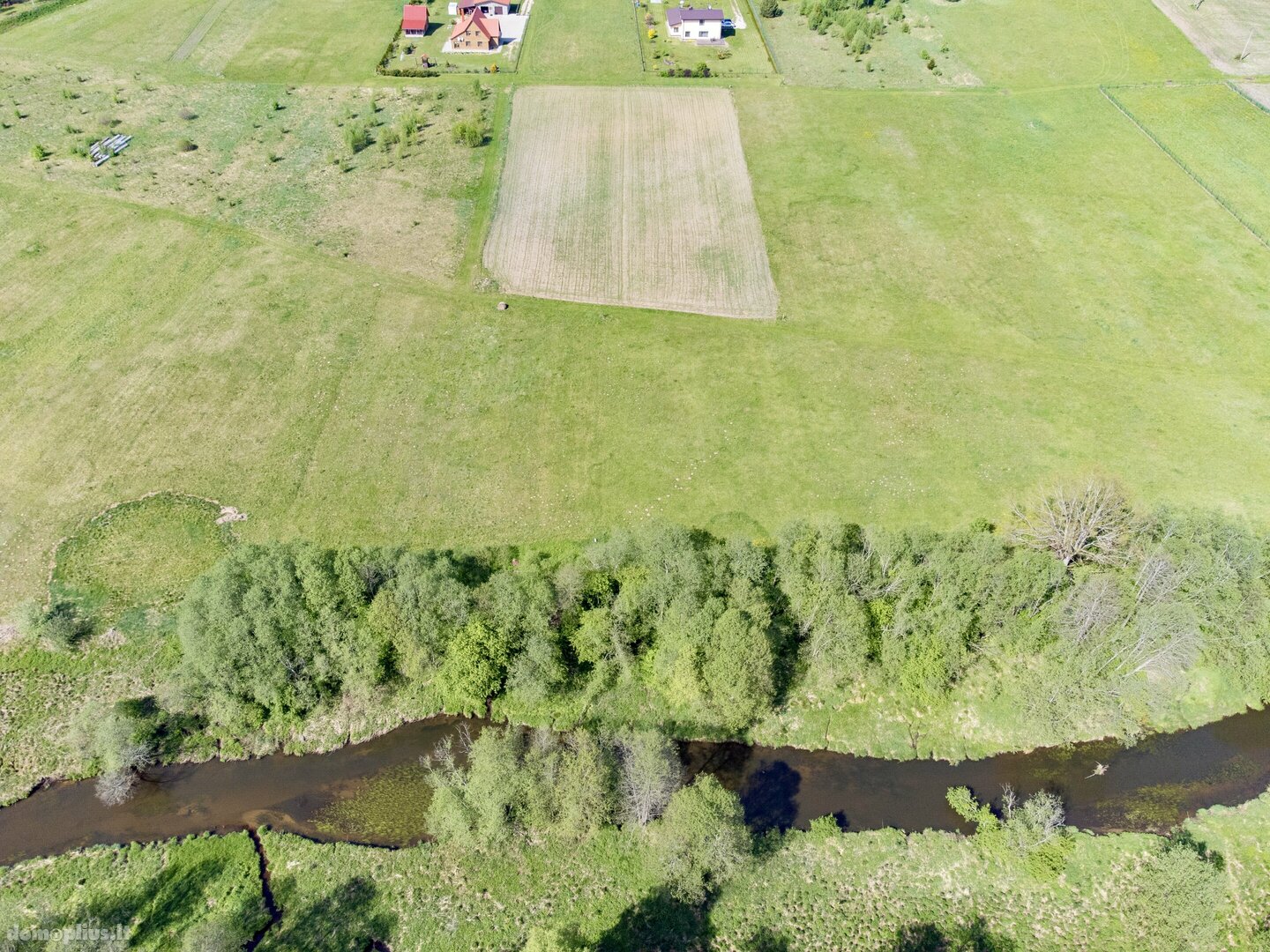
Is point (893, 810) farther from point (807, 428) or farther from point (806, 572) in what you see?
point (807, 428)

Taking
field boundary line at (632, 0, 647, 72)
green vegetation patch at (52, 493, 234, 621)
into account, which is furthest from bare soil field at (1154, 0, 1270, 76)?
green vegetation patch at (52, 493, 234, 621)

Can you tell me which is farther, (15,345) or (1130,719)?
(15,345)

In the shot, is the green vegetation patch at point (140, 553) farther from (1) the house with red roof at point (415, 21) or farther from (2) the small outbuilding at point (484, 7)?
(2) the small outbuilding at point (484, 7)

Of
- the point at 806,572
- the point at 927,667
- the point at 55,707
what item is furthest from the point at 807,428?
the point at 55,707

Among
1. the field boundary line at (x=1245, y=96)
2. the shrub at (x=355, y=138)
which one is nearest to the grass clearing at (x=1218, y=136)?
the field boundary line at (x=1245, y=96)

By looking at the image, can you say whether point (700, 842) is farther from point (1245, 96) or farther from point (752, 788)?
point (1245, 96)
